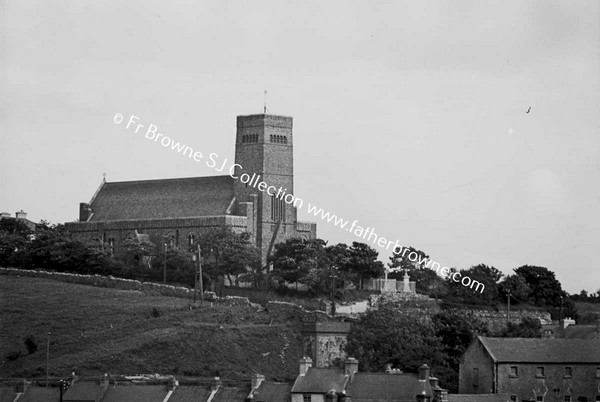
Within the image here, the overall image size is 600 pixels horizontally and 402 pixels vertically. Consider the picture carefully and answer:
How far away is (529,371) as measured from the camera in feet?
286

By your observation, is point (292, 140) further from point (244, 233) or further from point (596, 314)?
point (596, 314)

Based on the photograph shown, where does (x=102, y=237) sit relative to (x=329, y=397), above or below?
above

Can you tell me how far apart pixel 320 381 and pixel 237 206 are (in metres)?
48.0

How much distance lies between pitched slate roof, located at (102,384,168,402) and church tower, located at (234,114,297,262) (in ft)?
146

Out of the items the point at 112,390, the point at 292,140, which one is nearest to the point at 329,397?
the point at 112,390

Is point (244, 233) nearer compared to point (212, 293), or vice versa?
point (212, 293)

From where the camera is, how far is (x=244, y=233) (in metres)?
123

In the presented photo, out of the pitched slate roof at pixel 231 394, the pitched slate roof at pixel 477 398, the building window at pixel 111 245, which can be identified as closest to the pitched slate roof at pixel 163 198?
the building window at pixel 111 245

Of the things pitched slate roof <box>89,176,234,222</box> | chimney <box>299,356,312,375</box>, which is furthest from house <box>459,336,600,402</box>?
pitched slate roof <box>89,176,234,222</box>

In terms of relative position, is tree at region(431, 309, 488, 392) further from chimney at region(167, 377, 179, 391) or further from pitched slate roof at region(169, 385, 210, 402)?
chimney at region(167, 377, 179, 391)

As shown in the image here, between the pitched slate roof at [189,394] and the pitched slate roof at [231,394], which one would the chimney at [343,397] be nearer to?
the pitched slate roof at [231,394]

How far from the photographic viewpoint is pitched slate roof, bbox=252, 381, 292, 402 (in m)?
79.6

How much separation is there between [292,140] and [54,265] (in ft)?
57.7

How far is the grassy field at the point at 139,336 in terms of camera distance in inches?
3907
